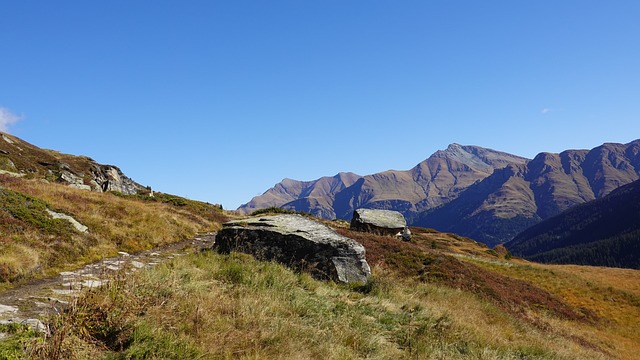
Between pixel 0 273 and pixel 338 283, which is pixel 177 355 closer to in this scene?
pixel 0 273

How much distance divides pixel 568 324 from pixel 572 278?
62.6 ft

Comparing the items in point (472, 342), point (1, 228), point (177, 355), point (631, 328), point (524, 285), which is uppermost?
point (1, 228)

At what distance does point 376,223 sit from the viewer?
1516 inches

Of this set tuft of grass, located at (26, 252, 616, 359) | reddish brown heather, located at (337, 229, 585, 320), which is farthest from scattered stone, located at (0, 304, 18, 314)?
reddish brown heather, located at (337, 229, 585, 320)

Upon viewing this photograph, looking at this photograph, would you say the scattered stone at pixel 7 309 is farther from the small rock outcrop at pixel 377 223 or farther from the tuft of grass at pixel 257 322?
the small rock outcrop at pixel 377 223

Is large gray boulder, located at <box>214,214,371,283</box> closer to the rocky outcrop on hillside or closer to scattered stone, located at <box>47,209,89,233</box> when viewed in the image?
scattered stone, located at <box>47,209,89,233</box>

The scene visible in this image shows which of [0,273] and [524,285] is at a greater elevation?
[0,273]

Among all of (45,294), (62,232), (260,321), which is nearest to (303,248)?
(260,321)

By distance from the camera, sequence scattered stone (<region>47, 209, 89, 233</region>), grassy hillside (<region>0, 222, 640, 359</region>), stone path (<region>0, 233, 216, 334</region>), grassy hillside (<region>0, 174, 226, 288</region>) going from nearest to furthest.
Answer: grassy hillside (<region>0, 222, 640, 359</region>) → stone path (<region>0, 233, 216, 334</region>) → grassy hillside (<region>0, 174, 226, 288</region>) → scattered stone (<region>47, 209, 89, 233</region>)

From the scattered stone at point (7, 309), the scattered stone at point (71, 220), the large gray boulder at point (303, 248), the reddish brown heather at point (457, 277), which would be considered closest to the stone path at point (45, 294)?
the scattered stone at point (7, 309)

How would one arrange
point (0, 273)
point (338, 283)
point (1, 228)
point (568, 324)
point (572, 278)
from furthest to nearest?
point (572, 278), point (568, 324), point (338, 283), point (1, 228), point (0, 273)

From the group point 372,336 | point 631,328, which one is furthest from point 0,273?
point 631,328

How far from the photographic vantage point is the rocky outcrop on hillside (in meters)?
46.6

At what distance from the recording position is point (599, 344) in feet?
71.3
